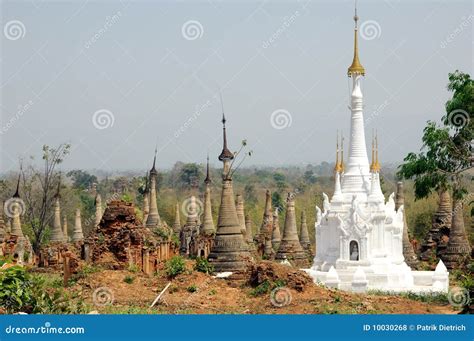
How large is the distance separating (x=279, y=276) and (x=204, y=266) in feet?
13.7

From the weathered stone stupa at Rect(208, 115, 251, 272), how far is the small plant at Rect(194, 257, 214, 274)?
0.29 metres

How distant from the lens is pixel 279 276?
2684 cm

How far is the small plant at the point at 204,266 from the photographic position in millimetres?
30156

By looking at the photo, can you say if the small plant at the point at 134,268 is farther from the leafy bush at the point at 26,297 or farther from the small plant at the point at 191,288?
the leafy bush at the point at 26,297

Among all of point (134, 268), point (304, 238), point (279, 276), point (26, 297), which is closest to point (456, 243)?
point (304, 238)

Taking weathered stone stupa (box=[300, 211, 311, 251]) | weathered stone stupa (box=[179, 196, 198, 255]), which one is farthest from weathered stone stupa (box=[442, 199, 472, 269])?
weathered stone stupa (box=[179, 196, 198, 255])

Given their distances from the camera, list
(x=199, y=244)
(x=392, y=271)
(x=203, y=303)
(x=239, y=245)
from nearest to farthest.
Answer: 1. (x=203, y=303)
2. (x=239, y=245)
3. (x=392, y=271)
4. (x=199, y=244)

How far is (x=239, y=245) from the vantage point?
31734 mm

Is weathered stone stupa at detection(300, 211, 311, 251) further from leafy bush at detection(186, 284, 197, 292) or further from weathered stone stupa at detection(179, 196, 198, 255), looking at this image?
leafy bush at detection(186, 284, 197, 292)

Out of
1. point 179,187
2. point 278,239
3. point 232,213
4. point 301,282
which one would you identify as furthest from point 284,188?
point 301,282

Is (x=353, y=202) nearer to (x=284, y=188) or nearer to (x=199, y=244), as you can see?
(x=199, y=244)

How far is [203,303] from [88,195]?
6703cm

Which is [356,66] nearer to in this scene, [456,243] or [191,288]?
[456,243]

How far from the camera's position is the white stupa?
117 feet
